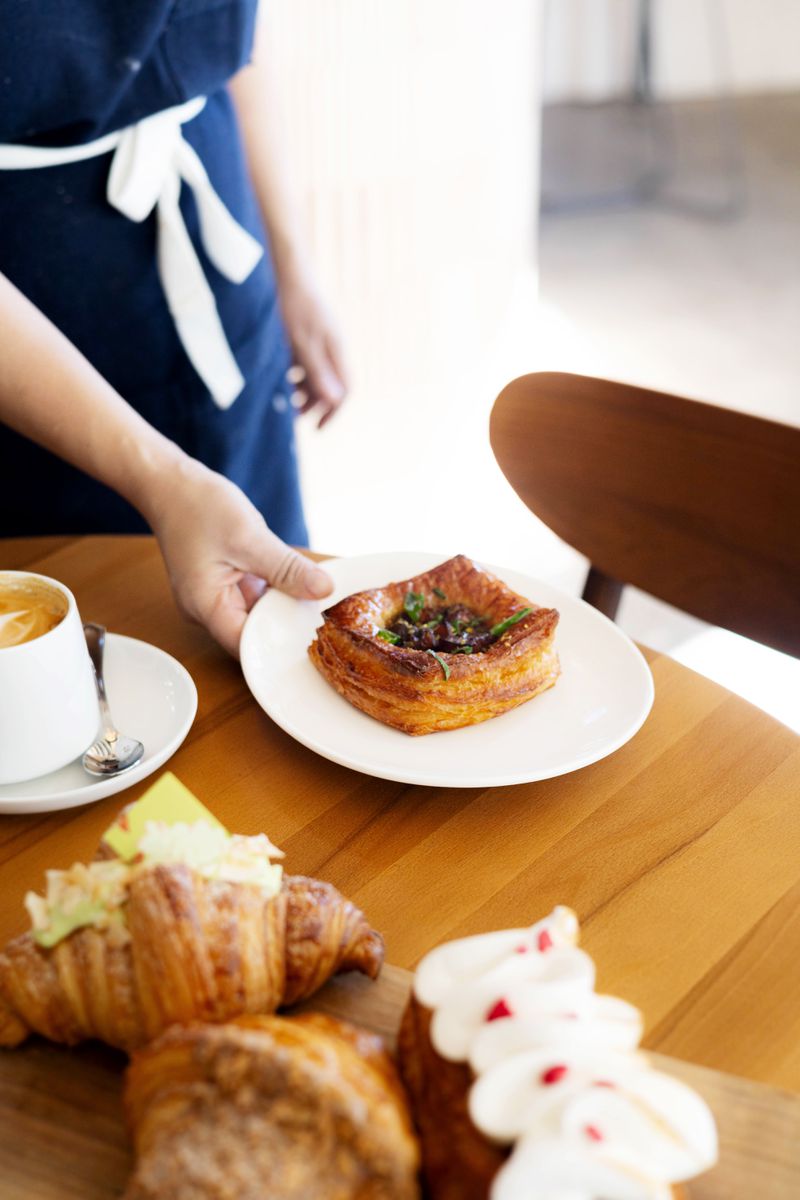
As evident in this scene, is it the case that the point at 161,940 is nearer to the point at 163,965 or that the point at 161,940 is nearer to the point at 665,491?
the point at 163,965

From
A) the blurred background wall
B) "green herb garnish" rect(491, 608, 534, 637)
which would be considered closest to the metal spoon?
"green herb garnish" rect(491, 608, 534, 637)

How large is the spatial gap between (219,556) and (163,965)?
50 centimetres

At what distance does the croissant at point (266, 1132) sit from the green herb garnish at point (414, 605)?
0.54 meters

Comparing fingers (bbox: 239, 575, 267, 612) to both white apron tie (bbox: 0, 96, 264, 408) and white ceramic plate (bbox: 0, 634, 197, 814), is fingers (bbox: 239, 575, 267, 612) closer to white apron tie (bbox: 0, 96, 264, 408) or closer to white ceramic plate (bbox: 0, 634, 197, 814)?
white ceramic plate (bbox: 0, 634, 197, 814)

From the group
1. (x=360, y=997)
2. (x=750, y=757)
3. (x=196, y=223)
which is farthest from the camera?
(x=196, y=223)

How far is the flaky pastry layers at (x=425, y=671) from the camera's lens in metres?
0.90

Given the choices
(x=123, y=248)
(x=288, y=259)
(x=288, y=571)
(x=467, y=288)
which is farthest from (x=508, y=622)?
(x=467, y=288)

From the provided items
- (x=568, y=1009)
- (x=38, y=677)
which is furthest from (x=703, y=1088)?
(x=38, y=677)

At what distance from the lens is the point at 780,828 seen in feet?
2.77

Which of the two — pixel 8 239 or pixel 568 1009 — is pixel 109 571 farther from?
pixel 568 1009

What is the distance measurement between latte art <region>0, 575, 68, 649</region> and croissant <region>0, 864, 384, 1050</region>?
0.25 metres

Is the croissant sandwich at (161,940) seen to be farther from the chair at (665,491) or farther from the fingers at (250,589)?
the chair at (665,491)

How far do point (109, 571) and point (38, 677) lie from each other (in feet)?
1.29

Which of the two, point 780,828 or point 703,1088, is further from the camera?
point 780,828
